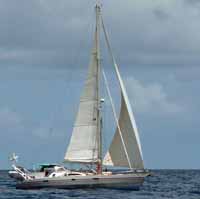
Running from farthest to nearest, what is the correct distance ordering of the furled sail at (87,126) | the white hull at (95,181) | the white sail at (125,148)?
the furled sail at (87,126) < the white sail at (125,148) < the white hull at (95,181)

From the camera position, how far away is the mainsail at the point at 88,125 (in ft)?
303

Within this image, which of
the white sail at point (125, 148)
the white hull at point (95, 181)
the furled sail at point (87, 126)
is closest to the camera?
the white hull at point (95, 181)

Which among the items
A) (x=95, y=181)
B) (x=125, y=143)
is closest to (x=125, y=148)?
(x=125, y=143)

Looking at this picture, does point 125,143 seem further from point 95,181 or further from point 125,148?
point 95,181

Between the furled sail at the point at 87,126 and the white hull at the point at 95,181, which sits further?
the furled sail at the point at 87,126

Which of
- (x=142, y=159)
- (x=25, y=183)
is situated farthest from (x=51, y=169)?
(x=142, y=159)

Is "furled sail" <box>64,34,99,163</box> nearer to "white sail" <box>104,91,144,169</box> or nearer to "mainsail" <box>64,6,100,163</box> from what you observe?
"mainsail" <box>64,6,100,163</box>

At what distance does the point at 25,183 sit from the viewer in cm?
9375

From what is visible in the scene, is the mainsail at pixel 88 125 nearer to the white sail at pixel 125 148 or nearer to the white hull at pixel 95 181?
the white sail at pixel 125 148

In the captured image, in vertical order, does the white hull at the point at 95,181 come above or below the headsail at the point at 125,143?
below

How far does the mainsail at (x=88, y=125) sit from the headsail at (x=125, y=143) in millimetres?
1631

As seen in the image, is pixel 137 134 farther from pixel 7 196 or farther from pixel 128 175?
pixel 7 196

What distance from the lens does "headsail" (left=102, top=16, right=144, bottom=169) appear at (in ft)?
299

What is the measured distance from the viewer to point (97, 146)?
9306cm
